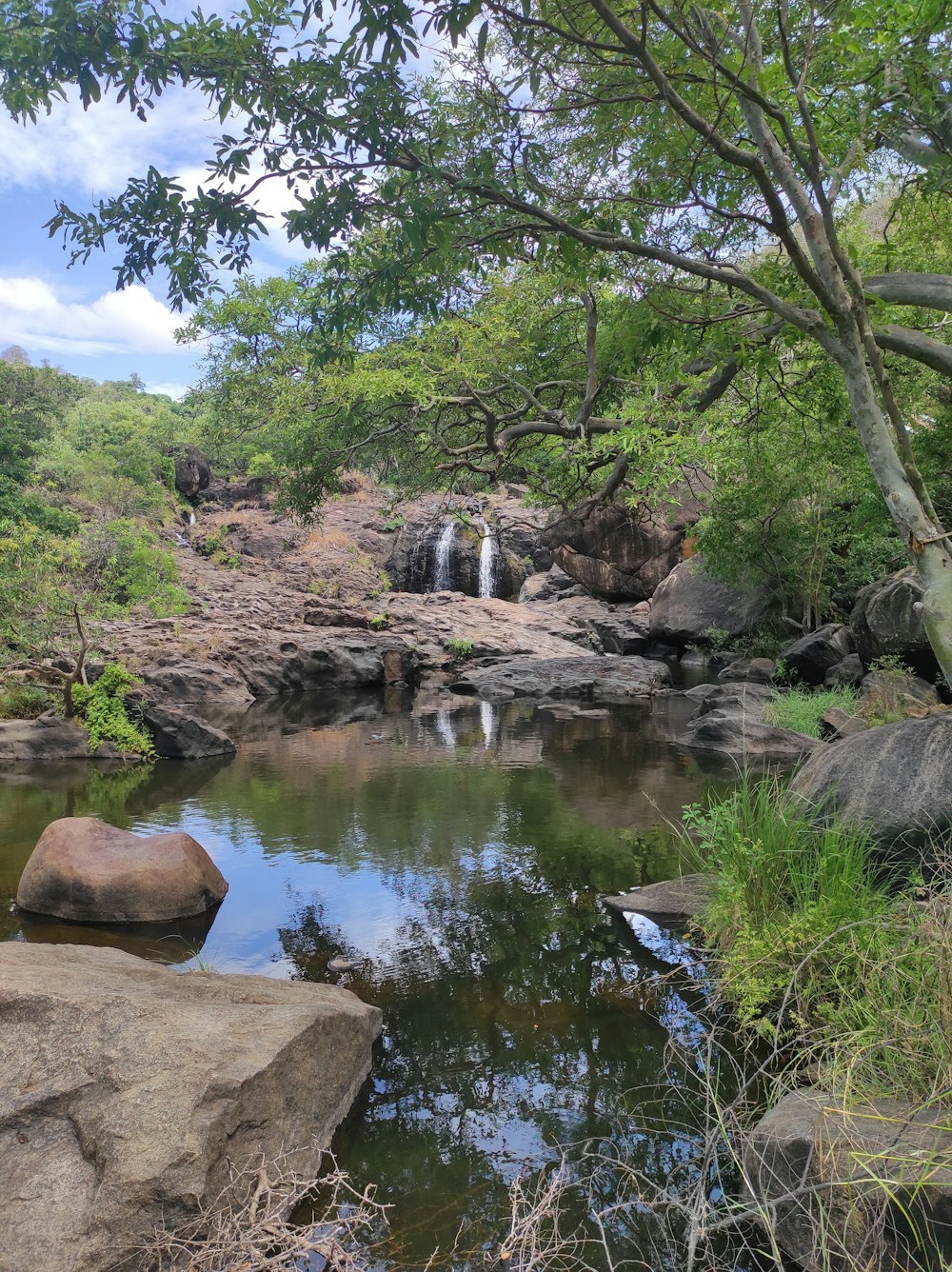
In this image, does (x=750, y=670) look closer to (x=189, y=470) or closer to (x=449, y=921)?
(x=449, y=921)

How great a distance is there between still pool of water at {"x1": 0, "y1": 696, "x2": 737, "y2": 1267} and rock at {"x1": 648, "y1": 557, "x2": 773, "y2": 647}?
946cm

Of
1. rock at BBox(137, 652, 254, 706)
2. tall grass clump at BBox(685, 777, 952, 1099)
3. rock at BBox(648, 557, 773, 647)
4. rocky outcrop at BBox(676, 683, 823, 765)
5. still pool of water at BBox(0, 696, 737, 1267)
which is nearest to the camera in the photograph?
tall grass clump at BBox(685, 777, 952, 1099)

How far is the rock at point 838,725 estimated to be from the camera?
11797 mm

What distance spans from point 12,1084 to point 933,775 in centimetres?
516

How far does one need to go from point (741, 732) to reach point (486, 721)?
5865 mm

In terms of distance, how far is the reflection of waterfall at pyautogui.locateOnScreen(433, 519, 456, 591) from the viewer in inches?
1246

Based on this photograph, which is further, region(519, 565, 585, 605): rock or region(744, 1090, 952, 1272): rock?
region(519, 565, 585, 605): rock

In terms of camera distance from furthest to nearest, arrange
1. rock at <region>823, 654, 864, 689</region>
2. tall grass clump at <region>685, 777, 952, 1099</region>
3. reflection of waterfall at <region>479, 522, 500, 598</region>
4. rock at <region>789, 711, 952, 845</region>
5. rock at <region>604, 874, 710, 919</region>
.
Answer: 1. reflection of waterfall at <region>479, 522, 500, 598</region>
2. rock at <region>823, 654, 864, 689</region>
3. rock at <region>604, 874, 710, 919</region>
4. rock at <region>789, 711, 952, 845</region>
5. tall grass clump at <region>685, 777, 952, 1099</region>

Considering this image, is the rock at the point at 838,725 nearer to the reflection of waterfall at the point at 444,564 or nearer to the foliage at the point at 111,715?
the foliage at the point at 111,715

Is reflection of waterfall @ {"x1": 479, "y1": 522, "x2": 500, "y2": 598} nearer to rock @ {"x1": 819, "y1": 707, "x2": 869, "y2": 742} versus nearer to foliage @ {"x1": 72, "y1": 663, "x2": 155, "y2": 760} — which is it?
foliage @ {"x1": 72, "y1": 663, "x2": 155, "y2": 760}

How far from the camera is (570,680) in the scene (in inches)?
846

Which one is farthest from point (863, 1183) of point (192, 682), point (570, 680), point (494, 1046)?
point (570, 680)

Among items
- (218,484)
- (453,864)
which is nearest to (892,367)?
(453,864)

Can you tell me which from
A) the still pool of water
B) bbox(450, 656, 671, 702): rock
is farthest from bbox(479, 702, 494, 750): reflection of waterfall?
bbox(450, 656, 671, 702): rock
